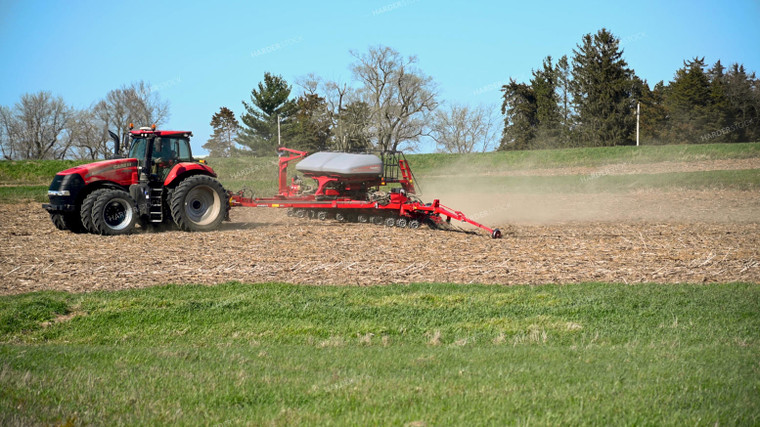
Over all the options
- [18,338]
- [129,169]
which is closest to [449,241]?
[129,169]

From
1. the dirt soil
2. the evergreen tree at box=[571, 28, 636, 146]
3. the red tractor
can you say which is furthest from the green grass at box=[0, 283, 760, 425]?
the evergreen tree at box=[571, 28, 636, 146]

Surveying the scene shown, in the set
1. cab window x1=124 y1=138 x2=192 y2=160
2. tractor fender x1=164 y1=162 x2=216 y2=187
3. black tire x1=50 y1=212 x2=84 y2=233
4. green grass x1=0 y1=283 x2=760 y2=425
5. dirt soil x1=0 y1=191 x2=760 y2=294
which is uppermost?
cab window x1=124 y1=138 x2=192 y2=160

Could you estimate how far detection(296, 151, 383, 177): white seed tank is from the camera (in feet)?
63.5

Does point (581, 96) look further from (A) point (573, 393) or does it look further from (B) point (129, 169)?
(A) point (573, 393)

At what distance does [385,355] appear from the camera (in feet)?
21.6

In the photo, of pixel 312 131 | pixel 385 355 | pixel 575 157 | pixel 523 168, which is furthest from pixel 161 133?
pixel 312 131

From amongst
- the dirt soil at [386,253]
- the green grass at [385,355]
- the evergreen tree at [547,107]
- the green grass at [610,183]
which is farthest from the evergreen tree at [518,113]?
the green grass at [385,355]

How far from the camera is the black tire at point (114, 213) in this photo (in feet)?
51.8

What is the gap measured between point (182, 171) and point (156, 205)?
1.12 meters

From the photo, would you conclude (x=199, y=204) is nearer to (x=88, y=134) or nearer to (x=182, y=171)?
(x=182, y=171)

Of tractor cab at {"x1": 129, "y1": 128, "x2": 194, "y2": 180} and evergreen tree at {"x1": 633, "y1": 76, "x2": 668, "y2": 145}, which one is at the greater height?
evergreen tree at {"x1": 633, "y1": 76, "x2": 668, "y2": 145}

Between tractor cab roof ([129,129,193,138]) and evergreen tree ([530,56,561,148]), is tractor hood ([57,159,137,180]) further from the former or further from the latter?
evergreen tree ([530,56,561,148])

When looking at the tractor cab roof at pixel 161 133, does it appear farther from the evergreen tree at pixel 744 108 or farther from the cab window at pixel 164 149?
the evergreen tree at pixel 744 108

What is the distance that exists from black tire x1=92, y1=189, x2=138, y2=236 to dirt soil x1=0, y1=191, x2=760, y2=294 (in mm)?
383
